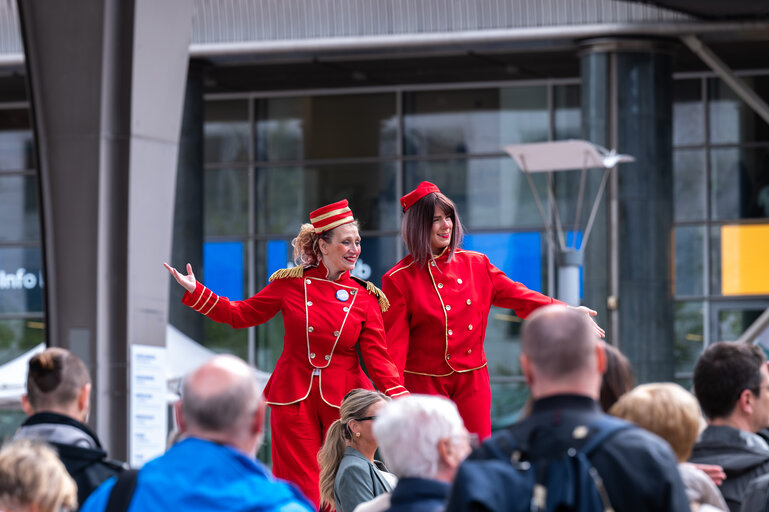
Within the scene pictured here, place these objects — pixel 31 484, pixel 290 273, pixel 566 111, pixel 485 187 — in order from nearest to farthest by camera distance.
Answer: pixel 31 484 < pixel 290 273 < pixel 566 111 < pixel 485 187

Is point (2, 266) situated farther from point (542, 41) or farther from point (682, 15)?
point (682, 15)

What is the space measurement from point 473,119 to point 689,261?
3.78 metres

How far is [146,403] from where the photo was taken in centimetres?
839

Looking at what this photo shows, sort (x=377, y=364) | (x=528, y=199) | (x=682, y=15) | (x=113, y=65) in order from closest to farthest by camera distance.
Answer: (x=377, y=364) → (x=113, y=65) → (x=682, y=15) → (x=528, y=199)

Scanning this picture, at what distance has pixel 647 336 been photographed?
1587 centimetres

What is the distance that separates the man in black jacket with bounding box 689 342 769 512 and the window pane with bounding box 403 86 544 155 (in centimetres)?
1436

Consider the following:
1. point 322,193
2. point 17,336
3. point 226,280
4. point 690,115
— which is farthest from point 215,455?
point 17,336

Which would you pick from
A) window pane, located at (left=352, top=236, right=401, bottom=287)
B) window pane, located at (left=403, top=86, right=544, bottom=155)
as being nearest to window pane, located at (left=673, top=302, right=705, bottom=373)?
window pane, located at (left=403, top=86, right=544, bottom=155)

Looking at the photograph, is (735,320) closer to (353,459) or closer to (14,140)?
(14,140)

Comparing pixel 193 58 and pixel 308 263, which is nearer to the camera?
pixel 308 263

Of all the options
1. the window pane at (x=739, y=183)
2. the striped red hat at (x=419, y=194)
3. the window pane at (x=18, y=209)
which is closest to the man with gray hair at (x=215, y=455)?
the striped red hat at (x=419, y=194)

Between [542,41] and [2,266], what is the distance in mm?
8935

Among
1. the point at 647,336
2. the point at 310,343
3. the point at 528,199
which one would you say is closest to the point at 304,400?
the point at 310,343

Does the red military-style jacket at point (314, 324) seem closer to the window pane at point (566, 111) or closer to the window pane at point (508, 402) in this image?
the window pane at point (508, 402)
